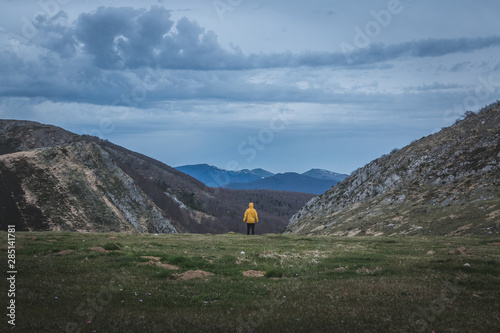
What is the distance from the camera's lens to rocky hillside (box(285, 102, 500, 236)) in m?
45.1

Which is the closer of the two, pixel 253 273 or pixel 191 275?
pixel 191 275

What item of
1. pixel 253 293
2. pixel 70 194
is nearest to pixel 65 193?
pixel 70 194

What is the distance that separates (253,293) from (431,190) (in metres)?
56.5

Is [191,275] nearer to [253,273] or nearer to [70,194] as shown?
[253,273]

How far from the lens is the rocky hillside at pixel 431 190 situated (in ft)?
148

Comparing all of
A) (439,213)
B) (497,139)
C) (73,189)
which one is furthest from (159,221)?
(497,139)

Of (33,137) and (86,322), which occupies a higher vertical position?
(33,137)

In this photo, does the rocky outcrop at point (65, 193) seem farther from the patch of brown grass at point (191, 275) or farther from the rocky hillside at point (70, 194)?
the patch of brown grass at point (191, 275)

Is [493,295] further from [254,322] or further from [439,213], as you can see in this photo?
[439,213]

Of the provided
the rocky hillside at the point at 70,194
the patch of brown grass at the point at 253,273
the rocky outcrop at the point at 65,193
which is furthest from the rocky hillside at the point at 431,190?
the rocky outcrop at the point at 65,193

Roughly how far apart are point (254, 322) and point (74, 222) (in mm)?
64341

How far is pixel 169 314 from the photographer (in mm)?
11258

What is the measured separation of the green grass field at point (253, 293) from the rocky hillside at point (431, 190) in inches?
Result: 1057

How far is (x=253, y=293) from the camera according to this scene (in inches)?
545
